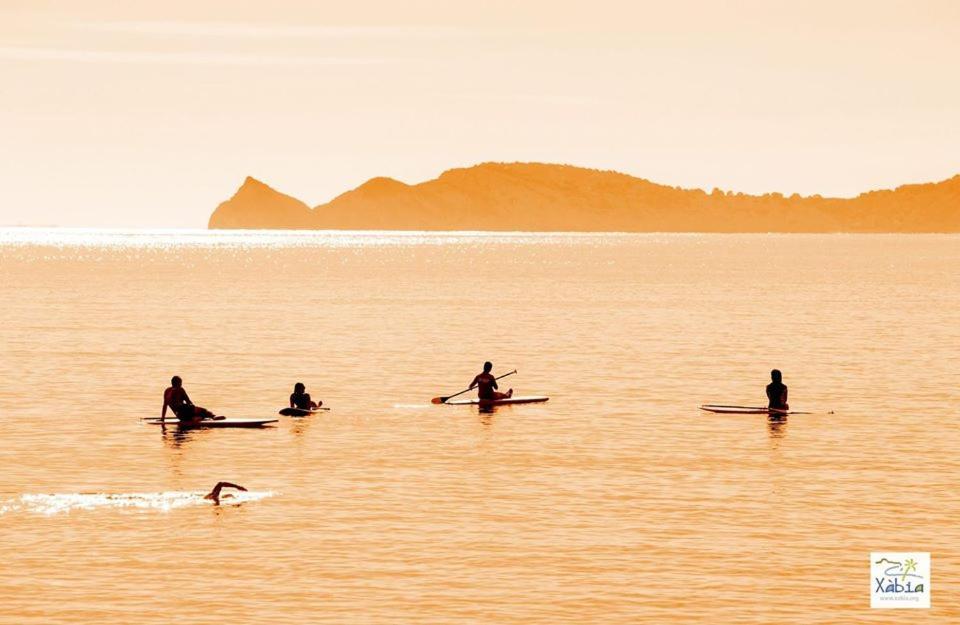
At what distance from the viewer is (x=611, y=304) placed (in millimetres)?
130875

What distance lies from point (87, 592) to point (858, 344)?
6524 cm

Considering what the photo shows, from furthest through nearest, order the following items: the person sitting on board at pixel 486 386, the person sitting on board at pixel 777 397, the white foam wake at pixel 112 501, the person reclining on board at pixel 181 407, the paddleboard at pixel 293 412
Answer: the person sitting on board at pixel 486 386, the person sitting on board at pixel 777 397, the paddleboard at pixel 293 412, the person reclining on board at pixel 181 407, the white foam wake at pixel 112 501

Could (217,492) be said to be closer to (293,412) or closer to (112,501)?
(112,501)

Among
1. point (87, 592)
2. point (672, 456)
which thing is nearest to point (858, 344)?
point (672, 456)

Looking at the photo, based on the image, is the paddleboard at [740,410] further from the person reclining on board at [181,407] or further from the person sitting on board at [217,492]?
the person sitting on board at [217,492]

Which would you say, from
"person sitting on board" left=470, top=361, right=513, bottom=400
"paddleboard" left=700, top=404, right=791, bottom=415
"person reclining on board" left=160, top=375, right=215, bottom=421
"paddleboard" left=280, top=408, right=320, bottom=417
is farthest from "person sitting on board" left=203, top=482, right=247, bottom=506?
"paddleboard" left=700, top=404, right=791, bottom=415

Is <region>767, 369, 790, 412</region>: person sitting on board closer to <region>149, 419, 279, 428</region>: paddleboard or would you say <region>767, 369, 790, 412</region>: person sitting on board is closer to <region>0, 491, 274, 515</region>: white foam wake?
<region>149, 419, 279, 428</region>: paddleboard

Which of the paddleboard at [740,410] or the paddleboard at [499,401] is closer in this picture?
the paddleboard at [740,410]

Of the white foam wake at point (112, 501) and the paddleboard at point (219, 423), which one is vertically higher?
the paddleboard at point (219, 423)

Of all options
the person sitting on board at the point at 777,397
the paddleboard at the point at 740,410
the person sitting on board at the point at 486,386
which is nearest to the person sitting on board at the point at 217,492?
the person sitting on board at the point at 486,386

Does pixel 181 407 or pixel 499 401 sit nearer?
pixel 181 407

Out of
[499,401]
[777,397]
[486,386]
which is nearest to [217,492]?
[486,386]

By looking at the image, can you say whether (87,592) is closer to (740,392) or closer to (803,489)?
(803,489)

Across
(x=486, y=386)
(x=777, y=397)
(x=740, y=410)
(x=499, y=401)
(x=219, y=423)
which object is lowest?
(x=740, y=410)
